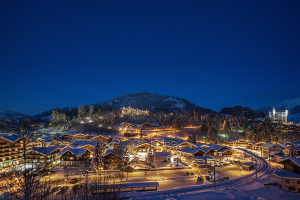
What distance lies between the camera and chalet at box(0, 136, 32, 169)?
104 ft

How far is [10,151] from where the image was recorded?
109 feet

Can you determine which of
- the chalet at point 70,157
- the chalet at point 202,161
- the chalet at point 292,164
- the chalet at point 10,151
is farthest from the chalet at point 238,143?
the chalet at point 10,151

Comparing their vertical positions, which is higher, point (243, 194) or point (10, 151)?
point (10, 151)

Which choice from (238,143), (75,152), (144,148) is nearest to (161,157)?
(144,148)

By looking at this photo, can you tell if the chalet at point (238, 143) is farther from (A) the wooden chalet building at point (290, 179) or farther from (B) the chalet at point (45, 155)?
(B) the chalet at point (45, 155)

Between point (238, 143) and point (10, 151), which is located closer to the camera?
point (10, 151)

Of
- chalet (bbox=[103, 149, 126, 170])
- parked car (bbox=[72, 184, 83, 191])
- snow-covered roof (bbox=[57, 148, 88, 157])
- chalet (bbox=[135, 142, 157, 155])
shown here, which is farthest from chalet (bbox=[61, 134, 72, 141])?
parked car (bbox=[72, 184, 83, 191])

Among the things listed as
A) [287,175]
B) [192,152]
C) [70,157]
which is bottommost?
[192,152]

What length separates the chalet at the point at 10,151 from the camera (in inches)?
1254

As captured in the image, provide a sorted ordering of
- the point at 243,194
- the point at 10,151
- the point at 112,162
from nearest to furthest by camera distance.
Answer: the point at 243,194
the point at 112,162
the point at 10,151

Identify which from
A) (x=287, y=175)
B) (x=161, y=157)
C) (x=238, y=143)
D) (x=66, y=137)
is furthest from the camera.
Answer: (x=66, y=137)

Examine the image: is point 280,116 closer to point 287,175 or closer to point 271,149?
point 271,149

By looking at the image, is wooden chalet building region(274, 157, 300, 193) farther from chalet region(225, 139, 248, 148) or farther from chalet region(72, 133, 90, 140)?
chalet region(72, 133, 90, 140)

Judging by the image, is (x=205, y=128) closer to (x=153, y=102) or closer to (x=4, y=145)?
(x=4, y=145)
